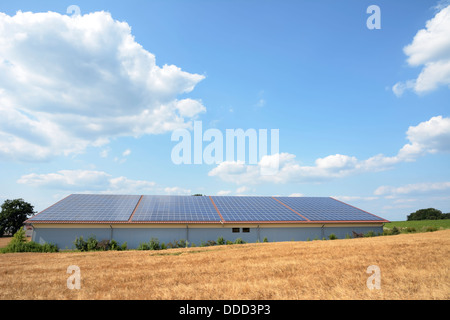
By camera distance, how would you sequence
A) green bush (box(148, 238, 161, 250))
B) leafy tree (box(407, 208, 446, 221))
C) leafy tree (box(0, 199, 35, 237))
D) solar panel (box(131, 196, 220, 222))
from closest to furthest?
green bush (box(148, 238, 161, 250)) < solar panel (box(131, 196, 220, 222)) < leafy tree (box(0, 199, 35, 237)) < leafy tree (box(407, 208, 446, 221))

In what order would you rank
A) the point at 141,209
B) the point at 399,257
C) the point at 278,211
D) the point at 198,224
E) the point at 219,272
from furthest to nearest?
1. the point at 278,211
2. the point at 141,209
3. the point at 198,224
4. the point at 399,257
5. the point at 219,272

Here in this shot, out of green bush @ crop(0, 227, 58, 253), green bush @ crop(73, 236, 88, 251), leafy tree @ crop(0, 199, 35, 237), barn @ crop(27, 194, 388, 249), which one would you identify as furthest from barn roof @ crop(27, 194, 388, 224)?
leafy tree @ crop(0, 199, 35, 237)

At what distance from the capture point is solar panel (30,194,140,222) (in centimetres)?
2859

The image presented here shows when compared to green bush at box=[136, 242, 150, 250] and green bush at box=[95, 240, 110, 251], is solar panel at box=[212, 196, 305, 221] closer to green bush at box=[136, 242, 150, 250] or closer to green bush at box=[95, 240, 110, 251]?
green bush at box=[136, 242, 150, 250]

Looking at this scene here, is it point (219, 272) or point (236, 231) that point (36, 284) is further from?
point (236, 231)

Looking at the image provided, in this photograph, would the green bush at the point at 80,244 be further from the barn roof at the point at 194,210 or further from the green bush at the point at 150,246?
the green bush at the point at 150,246

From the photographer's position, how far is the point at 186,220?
29281 millimetres

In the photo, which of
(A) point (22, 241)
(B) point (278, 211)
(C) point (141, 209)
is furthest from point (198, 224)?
(A) point (22, 241)

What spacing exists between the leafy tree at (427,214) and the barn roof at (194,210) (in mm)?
64111

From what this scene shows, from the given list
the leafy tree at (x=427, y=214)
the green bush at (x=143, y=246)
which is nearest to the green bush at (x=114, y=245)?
the green bush at (x=143, y=246)

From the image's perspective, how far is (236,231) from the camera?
30391mm

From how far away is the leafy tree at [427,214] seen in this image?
85125 mm

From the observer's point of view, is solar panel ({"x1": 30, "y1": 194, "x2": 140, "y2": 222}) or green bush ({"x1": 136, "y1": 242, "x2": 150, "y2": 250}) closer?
green bush ({"x1": 136, "y1": 242, "x2": 150, "y2": 250})
